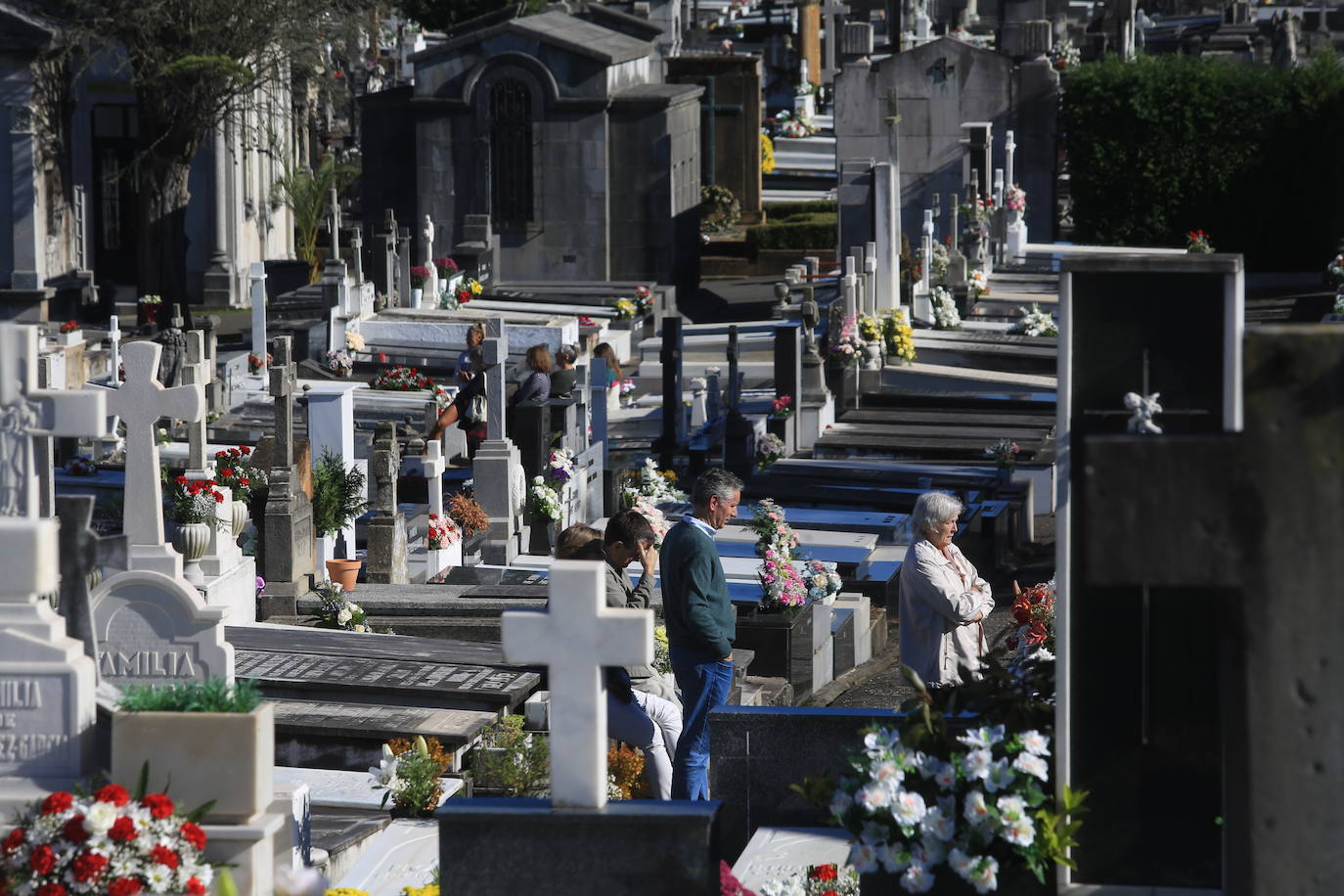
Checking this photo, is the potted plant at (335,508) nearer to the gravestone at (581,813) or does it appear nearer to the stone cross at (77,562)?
the stone cross at (77,562)

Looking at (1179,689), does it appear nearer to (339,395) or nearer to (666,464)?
(339,395)

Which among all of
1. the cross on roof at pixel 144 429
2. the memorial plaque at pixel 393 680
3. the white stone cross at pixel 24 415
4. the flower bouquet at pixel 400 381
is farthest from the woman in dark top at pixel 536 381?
the white stone cross at pixel 24 415

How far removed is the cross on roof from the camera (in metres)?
7.61

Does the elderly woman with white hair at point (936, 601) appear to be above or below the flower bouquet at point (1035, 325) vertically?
below

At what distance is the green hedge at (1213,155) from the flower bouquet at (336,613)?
2222cm

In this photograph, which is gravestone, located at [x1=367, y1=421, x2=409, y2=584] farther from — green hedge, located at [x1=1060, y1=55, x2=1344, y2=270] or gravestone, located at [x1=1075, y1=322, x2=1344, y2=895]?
green hedge, located at [x1=1060, y1=55, x2=1344, y2=270]

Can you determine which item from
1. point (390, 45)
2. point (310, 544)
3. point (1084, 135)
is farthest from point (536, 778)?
point (390, 45)

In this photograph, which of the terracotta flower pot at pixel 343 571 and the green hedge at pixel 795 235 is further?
the green hedge at pixel 795 235

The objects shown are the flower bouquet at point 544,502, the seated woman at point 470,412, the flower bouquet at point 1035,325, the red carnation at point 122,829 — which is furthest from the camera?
the flower bouquet at point 1035,325

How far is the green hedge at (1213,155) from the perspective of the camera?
3064 cm

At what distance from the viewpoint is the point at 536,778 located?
7.71 metres

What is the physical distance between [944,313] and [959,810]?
694 inches

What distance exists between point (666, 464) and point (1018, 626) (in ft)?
31.3

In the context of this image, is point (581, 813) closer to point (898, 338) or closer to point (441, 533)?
point (441, 533)
